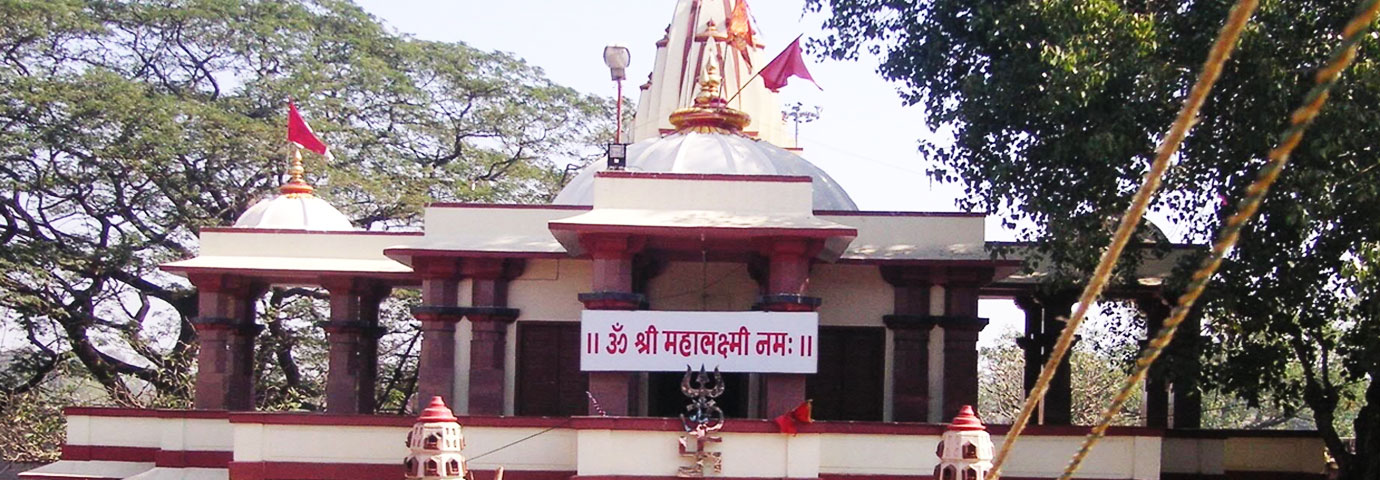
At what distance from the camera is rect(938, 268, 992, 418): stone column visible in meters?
15.9

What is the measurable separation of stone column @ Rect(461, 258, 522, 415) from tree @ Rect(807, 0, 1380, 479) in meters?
4.13

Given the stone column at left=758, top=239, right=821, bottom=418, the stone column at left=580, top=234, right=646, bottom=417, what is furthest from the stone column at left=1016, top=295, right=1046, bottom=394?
the stone column at left=580, top=234, right=646, bottom=417

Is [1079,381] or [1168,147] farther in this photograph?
[1079,381]

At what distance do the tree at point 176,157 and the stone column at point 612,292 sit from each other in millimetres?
11792

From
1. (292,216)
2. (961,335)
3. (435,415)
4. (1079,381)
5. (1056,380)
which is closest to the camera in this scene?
(435,415)

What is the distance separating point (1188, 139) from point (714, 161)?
4910 mm

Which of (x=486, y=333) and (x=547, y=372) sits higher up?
(x=486, y=333)

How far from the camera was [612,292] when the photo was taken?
46.5ft

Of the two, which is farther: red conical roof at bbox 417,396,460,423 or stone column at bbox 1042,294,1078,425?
stone column at bbox 1042,294,1078,425

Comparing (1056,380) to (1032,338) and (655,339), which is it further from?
(655,339)

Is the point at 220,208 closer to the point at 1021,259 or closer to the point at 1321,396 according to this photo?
the point at 1021,259

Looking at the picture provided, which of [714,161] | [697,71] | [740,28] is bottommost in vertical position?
[714,161]

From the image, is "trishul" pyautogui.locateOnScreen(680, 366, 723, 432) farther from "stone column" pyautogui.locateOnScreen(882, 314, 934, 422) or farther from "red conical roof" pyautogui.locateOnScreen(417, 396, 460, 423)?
"stone column" pyautogui.locateOnScreen(882, 314, 934, 422)

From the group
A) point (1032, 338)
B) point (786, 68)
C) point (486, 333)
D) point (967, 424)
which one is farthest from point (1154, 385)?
point (486, 333)
